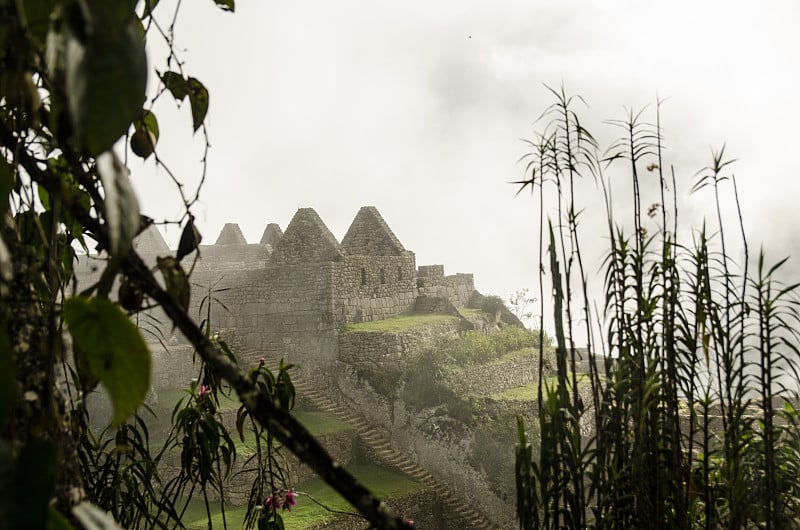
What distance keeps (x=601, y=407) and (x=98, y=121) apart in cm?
191

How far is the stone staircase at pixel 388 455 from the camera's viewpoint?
746 centimetres

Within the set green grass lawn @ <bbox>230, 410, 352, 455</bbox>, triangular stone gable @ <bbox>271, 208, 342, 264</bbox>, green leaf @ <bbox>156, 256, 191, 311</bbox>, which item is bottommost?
green grass lawn @ <bbox>230, 410, 352, 455</bbox>

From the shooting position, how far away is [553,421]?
1.62 metres

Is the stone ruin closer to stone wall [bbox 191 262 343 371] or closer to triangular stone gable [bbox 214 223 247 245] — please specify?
stone wall [bbox 191 262 343 371]

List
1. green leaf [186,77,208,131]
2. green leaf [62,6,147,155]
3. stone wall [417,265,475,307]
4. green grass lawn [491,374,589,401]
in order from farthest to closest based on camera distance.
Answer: stone wall [417,265,475,307] → green grass lawn [491,374,589,401] → green leaf [186,77,208,131] → green leaf [62,6,147,155]

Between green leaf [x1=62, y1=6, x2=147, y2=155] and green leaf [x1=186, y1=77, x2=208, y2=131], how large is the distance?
1.54 feet

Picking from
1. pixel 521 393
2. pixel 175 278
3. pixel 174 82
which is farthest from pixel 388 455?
pixel 175 278

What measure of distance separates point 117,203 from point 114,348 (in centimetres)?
11

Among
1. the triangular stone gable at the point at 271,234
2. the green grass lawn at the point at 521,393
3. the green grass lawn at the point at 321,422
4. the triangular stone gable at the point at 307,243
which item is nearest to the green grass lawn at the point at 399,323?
the triangular stone gable at the point at 307,243

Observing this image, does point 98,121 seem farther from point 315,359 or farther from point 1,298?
point 315,359

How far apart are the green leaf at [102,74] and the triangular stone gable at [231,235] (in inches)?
542

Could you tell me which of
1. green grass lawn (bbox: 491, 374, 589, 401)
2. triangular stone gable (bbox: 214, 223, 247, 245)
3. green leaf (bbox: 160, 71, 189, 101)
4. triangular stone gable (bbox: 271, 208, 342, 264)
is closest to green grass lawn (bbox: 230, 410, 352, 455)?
green grass lawn (bbox: 491, 374, 589, 401)

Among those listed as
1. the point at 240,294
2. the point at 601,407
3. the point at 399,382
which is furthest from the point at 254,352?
the point at 601,407

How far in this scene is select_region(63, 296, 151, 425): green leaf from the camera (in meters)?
0.35
